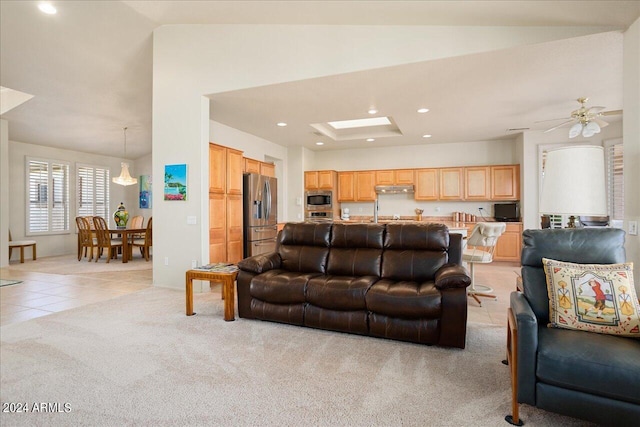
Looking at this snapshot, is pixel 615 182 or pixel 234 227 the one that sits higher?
pixel 615 182

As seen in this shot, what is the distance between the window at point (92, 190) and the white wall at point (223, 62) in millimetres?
5495

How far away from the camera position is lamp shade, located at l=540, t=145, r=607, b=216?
2.21 metres

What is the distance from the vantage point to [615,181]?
6.00 metres

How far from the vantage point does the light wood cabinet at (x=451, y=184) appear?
7.50 m

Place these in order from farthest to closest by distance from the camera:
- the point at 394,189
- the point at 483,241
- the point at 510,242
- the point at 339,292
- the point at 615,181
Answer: the point at 394,189 → the point at 510,242 → the point at 615,181 → the point at 483,241 → the point at 339,292

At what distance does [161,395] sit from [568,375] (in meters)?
2.24

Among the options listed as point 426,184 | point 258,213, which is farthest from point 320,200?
point 426,184

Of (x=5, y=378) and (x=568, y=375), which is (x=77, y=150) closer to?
(x=5, y=378)

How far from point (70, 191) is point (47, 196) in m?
0.51

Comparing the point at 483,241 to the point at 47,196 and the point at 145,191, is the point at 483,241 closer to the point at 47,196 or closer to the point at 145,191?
the point at 145,191

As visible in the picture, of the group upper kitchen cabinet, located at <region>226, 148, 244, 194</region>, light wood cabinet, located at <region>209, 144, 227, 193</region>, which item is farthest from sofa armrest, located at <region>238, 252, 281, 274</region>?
upper kitchen cabinet, located at <region>226, 148, 244, 194</region>

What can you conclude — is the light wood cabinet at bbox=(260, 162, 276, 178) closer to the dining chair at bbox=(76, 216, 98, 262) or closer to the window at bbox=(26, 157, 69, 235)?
the dining chair at bbox=(76, 216, 98, 262)

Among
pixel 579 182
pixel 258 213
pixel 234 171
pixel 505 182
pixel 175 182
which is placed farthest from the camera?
pixel 505 182

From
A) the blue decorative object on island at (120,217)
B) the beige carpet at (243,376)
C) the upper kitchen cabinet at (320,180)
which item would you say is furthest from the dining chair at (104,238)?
the upper kitchen cabinet at (320,180)
